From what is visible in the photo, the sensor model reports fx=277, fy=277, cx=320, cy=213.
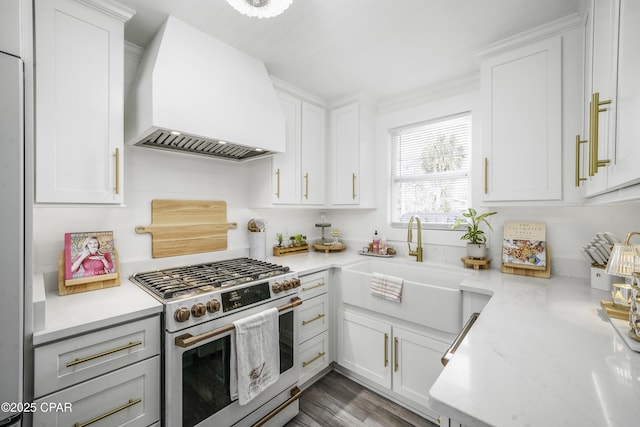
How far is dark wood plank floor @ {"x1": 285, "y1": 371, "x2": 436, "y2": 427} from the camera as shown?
1.79 m

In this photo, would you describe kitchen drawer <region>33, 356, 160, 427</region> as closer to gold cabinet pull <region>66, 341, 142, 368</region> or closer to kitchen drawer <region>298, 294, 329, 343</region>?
gold cabinet pull <region>66, 341, 142, 368</region>

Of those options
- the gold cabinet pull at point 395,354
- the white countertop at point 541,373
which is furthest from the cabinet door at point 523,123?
the gold cabinet pull at point 395,354

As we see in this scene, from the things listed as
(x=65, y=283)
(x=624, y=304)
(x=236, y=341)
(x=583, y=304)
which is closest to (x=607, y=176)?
(x=624, y=304)

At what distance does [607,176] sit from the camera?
0.92 meters

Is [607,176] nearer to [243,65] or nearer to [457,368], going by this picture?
[457,368]

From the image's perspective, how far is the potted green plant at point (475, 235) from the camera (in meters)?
2.09

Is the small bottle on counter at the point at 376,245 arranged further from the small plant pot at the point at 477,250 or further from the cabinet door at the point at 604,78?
the cabinet door at the point at 604,78

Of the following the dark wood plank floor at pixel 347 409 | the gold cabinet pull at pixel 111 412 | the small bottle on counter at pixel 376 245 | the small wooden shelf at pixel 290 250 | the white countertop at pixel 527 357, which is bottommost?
the dark wood plank floor at pixel 347 409

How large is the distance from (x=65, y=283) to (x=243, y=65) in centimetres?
167

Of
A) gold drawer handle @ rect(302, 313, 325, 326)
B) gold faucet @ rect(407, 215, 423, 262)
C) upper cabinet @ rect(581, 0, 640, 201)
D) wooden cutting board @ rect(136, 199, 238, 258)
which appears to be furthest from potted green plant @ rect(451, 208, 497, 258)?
wooden cutting board @ rect(136, 199, 238, 258)

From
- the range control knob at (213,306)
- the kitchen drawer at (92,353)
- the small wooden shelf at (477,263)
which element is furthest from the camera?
the small wooden shelf at (477,263)

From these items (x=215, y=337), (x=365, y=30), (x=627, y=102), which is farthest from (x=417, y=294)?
(x=365, y=30)

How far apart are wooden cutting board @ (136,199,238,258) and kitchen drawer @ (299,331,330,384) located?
1029 mm

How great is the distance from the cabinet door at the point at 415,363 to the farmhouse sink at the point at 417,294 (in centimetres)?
11
